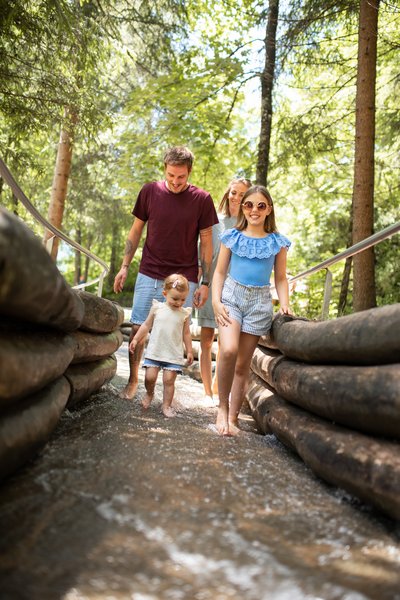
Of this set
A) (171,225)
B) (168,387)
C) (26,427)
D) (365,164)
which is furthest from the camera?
A: (365,164)

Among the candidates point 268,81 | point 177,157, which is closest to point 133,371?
point 177,157

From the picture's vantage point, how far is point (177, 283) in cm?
395

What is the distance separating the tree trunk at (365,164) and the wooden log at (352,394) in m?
3.99

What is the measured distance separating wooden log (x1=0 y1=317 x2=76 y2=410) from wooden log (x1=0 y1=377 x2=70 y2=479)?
0.06 metres

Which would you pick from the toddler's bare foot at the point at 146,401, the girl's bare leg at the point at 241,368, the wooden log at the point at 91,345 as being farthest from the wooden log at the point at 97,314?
the girl's bare leg at the point at 241,368

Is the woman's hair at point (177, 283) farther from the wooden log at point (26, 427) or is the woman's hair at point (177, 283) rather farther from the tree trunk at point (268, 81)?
the tree trunk at point (268, 81)

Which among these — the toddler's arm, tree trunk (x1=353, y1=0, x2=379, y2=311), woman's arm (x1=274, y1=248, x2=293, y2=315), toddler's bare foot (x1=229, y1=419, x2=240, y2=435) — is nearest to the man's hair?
woman's arm (x1=274, y1=248, x2=293, y2=315)

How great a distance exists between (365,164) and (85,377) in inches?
199

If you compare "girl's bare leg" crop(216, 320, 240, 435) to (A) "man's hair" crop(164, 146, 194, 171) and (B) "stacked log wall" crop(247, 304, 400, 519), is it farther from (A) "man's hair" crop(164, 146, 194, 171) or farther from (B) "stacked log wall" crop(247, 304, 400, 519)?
(A) "man's hair" crop(164, 146, 194, 171)

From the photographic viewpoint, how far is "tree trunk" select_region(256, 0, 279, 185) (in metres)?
9.06

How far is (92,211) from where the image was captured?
18703 mm

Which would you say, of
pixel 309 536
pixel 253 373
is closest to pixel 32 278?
pixel 309 536

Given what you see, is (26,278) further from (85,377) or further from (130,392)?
(130,392)

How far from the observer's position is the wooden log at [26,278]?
69.6 inches
